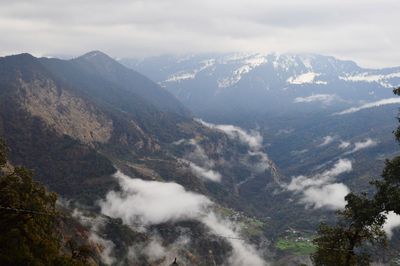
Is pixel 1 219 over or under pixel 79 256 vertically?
over

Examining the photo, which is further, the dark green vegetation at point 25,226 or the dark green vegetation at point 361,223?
the dark green vegetation at point 25,226

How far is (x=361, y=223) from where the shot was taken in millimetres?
54219

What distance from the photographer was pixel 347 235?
56.6m

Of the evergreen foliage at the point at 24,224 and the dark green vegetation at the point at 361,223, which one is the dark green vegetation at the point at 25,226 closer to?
the evergreen foliage at the point at 24,224

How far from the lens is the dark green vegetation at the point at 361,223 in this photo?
170 ft

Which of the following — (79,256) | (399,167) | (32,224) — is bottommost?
(79,256)

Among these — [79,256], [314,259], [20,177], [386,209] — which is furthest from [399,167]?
[20,177]

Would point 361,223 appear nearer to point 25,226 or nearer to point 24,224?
point 25,226

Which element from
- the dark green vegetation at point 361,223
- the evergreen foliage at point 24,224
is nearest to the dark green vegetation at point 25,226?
the evergreen foliage at point 24,224

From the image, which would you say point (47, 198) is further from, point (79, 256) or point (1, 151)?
point (1, 151)

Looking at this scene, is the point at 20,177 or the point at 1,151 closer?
the point at 1,151

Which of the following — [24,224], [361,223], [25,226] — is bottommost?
[25,226]

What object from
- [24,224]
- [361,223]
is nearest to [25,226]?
[24,224]

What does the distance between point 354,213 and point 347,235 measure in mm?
3427
